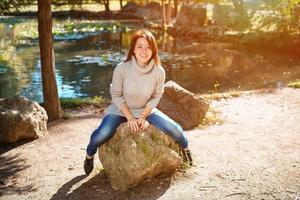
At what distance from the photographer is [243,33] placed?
2691 cm

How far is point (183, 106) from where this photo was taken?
30.4 ft

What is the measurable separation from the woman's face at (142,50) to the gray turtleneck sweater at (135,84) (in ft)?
0.38

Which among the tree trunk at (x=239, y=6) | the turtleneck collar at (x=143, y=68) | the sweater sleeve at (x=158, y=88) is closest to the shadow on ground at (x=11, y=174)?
the sweater sleeve at (x=158, y=88)

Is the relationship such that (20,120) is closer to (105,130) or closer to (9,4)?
(9,4)

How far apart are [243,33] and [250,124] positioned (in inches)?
752

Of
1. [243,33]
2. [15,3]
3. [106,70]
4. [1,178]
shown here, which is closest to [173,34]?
[243,33]

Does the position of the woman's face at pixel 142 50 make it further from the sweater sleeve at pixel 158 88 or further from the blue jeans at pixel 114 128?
the blue jeans at pixel 114 128

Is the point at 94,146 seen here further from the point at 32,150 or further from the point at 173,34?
the point at 173,34

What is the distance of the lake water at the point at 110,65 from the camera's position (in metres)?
16.2

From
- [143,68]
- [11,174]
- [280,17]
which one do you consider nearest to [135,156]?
[143,68]

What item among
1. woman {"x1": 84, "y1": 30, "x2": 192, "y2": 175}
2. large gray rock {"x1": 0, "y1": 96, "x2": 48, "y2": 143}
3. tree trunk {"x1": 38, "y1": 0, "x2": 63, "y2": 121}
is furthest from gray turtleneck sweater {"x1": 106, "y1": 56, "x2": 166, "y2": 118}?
tree trunk {"x1": 38, "y1": 0, "x2": 63, "y2": 121}

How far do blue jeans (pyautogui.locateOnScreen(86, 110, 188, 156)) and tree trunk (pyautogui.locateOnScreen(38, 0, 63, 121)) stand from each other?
3714mm

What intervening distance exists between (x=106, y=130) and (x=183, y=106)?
12.7 ft

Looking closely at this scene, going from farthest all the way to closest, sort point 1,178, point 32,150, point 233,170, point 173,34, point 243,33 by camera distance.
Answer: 1. point 173,34
2. point 243,33
3. point 32,150
4. point 1,178
5. point 233,170
